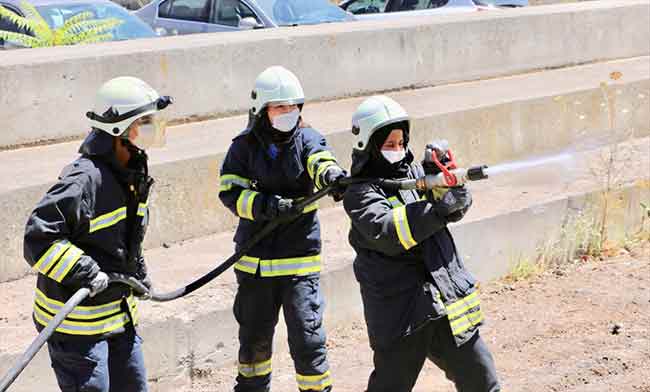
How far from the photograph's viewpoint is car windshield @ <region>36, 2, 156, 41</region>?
10.5 metres

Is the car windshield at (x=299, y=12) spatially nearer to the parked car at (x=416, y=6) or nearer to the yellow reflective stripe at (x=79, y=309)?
the parked car at (x=416, y=6)

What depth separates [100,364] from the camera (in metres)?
4.04

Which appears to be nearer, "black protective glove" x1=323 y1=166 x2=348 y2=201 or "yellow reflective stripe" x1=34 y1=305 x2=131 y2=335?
"yellow reflective stripe" x1=34 y1=305 x2=131 y2=335

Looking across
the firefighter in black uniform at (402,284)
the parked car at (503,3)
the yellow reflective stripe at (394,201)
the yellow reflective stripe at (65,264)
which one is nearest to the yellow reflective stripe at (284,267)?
the firefighter in black uniform at (402,284)

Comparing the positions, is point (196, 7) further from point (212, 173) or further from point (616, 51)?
point (212, 173)

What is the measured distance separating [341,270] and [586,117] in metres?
4.48

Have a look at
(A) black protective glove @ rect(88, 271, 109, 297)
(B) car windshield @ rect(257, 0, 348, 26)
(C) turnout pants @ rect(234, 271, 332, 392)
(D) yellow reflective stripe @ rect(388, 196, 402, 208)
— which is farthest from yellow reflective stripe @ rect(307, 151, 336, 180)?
(B) car windshield @ rect(257, 0, 348, 26)

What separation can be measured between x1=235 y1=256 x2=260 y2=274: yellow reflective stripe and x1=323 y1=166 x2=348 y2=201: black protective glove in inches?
22.0

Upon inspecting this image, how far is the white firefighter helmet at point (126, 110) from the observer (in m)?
4.10

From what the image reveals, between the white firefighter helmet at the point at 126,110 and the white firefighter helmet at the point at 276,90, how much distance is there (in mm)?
883

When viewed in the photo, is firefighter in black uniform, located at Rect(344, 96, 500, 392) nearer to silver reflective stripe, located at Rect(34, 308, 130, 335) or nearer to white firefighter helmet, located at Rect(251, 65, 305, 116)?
white firefighter helmet, located at Rect(251, 65, 305, 116)

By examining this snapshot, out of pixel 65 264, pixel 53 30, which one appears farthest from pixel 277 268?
pixel 53 30

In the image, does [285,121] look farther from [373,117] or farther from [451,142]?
[451,142]

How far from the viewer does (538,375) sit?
5.97m
